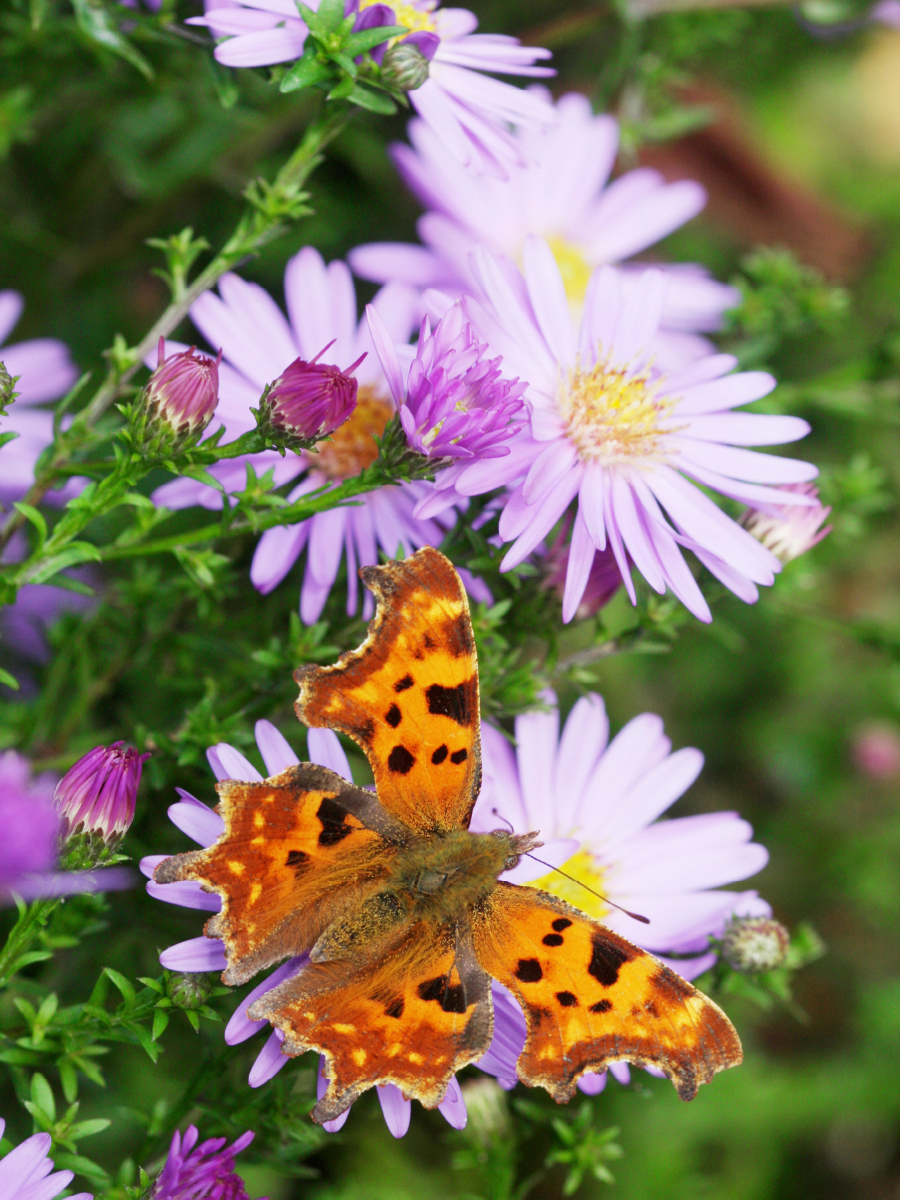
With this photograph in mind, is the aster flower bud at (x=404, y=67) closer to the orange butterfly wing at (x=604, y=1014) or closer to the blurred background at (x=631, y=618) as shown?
the blurred background at (x=631, y=618)

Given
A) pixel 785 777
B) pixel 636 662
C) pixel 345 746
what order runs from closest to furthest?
pixel 345 746 → pixel 636 662 → pixel 785 777

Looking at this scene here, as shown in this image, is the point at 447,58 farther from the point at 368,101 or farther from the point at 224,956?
the point at 224,956

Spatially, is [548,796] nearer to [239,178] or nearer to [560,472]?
[560,472]

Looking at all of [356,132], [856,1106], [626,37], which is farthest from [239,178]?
[856,1106]

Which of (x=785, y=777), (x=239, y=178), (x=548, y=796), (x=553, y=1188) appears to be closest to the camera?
(x=548, y=796)

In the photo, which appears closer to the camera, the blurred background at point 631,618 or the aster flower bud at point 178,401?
the aster flower bud at point 178,401

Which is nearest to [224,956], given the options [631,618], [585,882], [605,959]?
[605,959]

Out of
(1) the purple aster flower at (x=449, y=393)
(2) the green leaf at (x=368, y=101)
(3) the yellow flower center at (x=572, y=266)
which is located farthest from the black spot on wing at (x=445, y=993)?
(3) the yellow flower center at (x=572, y=266)
